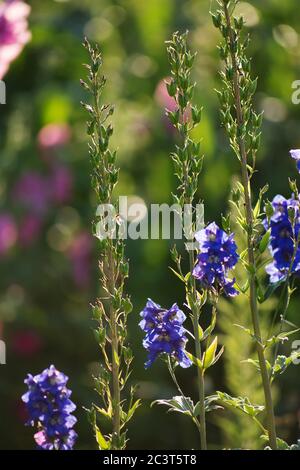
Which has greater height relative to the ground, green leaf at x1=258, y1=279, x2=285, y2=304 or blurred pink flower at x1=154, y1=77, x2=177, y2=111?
blurred pink flower at x1=154, y1=77, x2=177, y2=111

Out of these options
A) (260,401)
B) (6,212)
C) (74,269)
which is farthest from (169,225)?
(260,401)

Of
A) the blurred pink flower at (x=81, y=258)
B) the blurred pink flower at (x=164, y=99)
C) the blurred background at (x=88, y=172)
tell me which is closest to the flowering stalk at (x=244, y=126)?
the blurred background at (x=88, y=172)

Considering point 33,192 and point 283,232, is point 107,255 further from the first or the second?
point 33,192

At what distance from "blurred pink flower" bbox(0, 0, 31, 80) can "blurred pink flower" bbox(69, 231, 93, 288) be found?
2.83ft

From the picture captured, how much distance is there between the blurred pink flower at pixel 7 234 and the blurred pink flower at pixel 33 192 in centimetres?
9

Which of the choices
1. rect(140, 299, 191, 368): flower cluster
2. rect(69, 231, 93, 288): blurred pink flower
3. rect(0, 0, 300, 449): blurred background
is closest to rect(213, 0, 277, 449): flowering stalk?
rect(140, 299, 191, 368): flower cluster

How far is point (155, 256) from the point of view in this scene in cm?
367

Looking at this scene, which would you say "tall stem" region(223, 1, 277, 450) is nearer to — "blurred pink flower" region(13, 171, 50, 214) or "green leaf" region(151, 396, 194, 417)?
"green leaf" region(151, 396, 194, 417)

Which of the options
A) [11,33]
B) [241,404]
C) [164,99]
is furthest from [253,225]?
[164,99]

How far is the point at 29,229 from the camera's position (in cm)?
389

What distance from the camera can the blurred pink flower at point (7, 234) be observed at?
3846 mm

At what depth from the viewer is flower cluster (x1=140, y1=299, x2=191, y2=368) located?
4.98 ft
